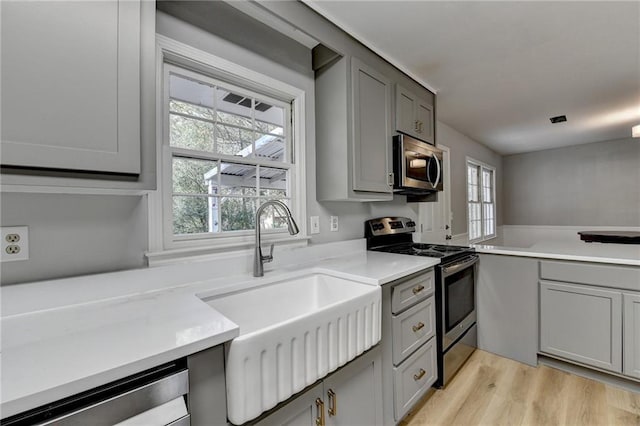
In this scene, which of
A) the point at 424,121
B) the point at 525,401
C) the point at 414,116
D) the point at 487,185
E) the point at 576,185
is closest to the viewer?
the point at 525,401

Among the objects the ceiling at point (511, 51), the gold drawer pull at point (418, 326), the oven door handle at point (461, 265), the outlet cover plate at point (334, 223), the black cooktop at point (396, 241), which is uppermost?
the ceiling at point (511, 51)

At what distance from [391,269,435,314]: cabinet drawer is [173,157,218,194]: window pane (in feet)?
3.78

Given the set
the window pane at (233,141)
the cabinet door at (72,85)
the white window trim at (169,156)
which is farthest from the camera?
the window pane at (233,141)

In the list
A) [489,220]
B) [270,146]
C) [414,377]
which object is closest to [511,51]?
[270,146]

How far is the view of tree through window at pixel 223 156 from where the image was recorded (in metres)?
1.44

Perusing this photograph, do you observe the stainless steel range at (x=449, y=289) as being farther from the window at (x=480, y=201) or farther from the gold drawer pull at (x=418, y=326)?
the window at (x=480, y=201)

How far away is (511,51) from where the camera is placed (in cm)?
208

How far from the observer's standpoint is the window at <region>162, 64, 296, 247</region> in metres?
1.42

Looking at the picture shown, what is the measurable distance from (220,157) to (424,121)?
1.88 meters

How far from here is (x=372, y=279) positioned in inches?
53.5

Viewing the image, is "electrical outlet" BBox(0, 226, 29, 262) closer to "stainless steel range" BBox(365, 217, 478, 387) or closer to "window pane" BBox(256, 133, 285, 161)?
"window pane" BBox(256, 133, 285, 161)

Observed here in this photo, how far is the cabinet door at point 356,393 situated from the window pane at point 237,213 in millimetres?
943

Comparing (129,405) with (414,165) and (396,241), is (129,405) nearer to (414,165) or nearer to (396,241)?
(414,165)

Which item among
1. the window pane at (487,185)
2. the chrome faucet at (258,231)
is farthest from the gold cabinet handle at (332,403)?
the window pane at (487,185)
